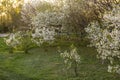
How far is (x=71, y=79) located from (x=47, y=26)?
801 inches

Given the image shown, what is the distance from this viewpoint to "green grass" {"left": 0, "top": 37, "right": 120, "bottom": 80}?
2777 cm

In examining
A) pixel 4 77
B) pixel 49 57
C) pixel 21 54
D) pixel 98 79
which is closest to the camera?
pixel 98 79

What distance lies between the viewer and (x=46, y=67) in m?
31.6

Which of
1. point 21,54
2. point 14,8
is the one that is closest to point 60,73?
point 21,54

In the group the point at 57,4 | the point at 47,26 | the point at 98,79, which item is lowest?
the point at 98,79

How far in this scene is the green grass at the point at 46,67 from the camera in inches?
1093

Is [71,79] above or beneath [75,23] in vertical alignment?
beneath

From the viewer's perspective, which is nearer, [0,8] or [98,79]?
[98,79]

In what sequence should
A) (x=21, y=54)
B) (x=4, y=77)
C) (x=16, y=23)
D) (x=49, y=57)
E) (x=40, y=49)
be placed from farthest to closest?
1. (x=16, y=23)
2. (x=40, y=49)
3. (x=21, y=54)
4. (x=49, y=57)
5. (x=4, y=77)

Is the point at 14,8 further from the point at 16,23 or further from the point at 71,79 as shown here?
the point at 71,79

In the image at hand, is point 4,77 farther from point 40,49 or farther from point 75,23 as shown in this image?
point 75,23

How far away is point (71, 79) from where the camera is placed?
26.7m

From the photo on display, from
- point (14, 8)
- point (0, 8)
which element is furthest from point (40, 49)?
point (0, 8)

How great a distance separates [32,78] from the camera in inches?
1089
